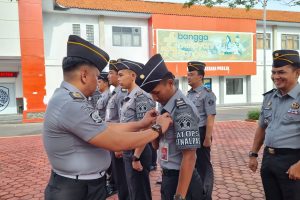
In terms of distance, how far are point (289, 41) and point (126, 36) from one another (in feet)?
48.5

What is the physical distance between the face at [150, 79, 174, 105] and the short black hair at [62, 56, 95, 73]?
55cm

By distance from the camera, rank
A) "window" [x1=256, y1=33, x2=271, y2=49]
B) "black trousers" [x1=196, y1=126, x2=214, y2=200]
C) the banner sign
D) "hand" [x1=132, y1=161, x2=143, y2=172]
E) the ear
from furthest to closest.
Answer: "window" [x1=256, y1=33, x2=271, y2=49] < the banner sign < "black trousers" [x1=196, y1=126, x2=214, y2=200] < "hand" [x1=132, y1=161, x2=143, y2=172] < the ear

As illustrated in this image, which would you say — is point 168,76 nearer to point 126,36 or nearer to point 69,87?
point 69,87

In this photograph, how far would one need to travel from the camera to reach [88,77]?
181 cm

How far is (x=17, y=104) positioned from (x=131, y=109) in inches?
698

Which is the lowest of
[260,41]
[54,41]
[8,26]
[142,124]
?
[142,124]

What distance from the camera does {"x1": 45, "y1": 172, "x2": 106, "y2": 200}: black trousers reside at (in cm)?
181

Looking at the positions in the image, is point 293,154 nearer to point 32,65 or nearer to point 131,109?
point 131,109

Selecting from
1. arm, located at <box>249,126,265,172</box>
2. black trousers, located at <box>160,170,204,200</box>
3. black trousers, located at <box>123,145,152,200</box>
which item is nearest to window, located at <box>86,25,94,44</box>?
black trousers, located at <box>123,145,152,200</box>

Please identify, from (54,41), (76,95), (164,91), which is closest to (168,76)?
(164,91)

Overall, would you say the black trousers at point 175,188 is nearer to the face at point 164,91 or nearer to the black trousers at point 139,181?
the face at point 164,91

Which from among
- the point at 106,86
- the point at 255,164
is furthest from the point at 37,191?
the point at 255,164

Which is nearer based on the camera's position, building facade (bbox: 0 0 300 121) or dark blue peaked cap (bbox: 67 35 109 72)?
dark blue peaked cap (bbox: 67 35 109 72)

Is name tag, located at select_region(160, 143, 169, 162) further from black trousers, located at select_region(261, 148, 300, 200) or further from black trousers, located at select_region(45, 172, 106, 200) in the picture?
black trousers, located at select_region(261, 148, 300, 200)
